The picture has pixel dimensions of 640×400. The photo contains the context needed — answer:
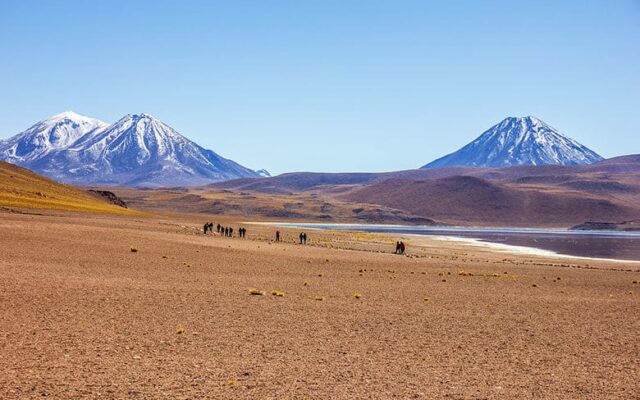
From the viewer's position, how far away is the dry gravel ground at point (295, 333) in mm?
11680

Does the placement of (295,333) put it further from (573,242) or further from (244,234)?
(573,242)

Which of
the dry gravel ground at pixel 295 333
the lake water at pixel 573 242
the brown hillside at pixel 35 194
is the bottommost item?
the dry gravel ground at pixel 295 333

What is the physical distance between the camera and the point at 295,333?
16250 millimetres

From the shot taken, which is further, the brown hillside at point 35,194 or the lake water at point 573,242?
the brown hillside at point 35,194

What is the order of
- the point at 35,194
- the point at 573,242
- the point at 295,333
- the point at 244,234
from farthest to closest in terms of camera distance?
the point at 573,242, the point at 35,194, the point at 244,234, the point at 295,333

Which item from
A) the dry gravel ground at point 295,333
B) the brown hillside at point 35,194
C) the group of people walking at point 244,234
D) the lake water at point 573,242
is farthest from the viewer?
the brown hillside at point 35,194

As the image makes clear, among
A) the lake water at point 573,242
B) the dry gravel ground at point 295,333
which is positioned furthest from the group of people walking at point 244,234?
the dry gravel ground at point 295,333

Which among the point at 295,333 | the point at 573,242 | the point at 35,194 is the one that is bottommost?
the point at 295,333

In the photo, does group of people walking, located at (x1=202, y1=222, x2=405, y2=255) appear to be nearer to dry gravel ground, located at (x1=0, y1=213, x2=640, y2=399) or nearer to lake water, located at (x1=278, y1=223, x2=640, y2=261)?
lake water, located at (x1=278, y1=223, x2=640, y2=261)

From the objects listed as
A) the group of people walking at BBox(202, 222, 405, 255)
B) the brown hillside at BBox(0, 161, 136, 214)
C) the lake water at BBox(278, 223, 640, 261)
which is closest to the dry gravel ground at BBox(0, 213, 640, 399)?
the group of people walking at BBox(202, 222, 405, 255)

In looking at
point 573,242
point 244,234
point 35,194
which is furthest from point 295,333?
point 573,242

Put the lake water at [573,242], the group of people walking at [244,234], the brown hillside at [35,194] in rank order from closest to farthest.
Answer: the group of people walking at [244,234], the lake water at [573,242], the brown hillside at [35,194]

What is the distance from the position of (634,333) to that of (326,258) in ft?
76.2

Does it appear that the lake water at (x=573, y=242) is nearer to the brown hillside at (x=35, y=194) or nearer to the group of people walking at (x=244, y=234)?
the group of people walking at (x=244, y=234)
